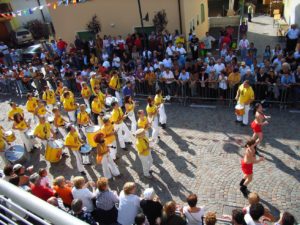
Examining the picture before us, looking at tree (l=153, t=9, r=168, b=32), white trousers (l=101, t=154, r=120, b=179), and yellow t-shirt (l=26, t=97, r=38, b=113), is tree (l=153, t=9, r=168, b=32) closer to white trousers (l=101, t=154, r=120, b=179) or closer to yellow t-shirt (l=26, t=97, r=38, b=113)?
yellow t-shirt (l=26, t=97, r=38, b=113)

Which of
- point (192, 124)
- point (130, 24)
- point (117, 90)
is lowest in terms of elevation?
point (192, 124)

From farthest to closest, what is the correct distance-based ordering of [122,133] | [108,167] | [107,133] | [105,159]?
[122,133] < [107,133] < [108,167] < [105,159]

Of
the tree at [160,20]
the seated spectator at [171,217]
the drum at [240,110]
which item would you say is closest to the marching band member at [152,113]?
the drum at [240,110]

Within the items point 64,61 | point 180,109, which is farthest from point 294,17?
point 64,61

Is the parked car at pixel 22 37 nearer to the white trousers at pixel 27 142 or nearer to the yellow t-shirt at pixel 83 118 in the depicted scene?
the white trousers at pixel 27 142

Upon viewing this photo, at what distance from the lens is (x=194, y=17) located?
2264 cm

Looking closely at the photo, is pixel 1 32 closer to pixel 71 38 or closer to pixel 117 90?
pixel 71 38

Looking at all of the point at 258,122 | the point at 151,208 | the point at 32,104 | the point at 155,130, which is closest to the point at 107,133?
the point at 155,130

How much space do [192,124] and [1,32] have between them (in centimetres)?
2827

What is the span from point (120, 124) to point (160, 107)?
1833mm

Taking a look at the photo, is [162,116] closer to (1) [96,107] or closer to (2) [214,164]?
(1) [96,107]

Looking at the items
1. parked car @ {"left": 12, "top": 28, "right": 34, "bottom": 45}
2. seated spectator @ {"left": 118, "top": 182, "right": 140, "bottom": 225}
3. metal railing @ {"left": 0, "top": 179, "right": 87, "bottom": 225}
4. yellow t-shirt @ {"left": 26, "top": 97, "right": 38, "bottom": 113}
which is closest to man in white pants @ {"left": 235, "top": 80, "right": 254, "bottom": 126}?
seated spectator @ {"left": 118, "top": 182, "right": 140, "bottom": 225}

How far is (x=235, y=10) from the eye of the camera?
111ft

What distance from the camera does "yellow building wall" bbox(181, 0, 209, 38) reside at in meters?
20.5
